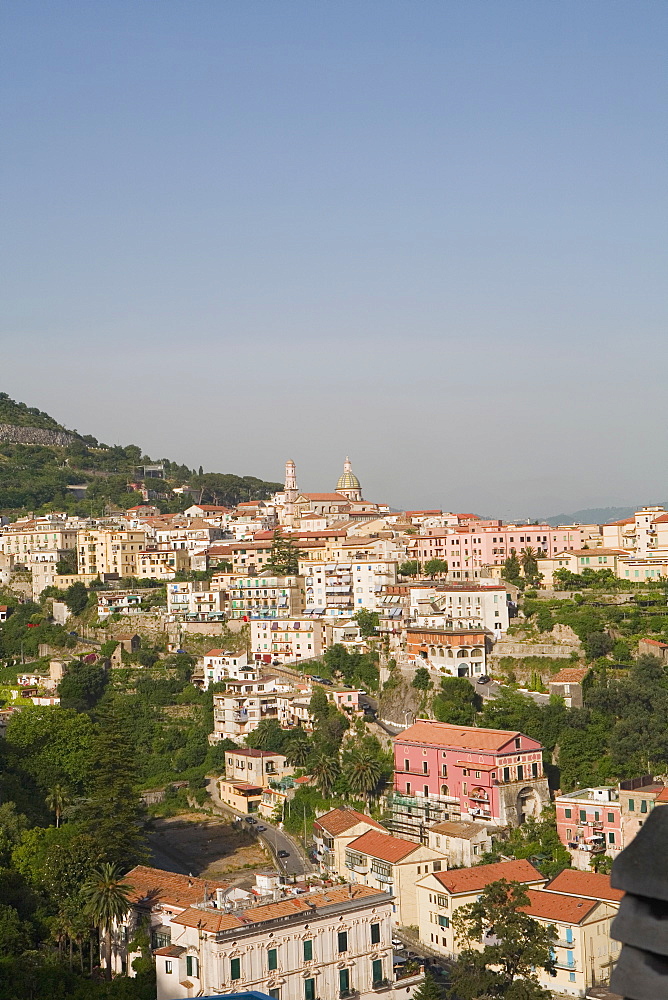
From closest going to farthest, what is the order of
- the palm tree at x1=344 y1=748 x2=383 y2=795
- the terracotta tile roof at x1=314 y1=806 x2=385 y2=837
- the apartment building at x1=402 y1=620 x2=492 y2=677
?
1. the terracotta tile roof at x1=314 y1=806 x2=385 y2=837
2. the palm tree at x1=344 y1=748 x2=383 y2=795
3. the apartment building at x1=402 y1=620 x2=492 y2=677

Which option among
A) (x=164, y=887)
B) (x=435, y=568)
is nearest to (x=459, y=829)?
(x=164, y=887)

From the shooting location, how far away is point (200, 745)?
39.9 metres

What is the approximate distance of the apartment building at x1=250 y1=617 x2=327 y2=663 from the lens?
144ft

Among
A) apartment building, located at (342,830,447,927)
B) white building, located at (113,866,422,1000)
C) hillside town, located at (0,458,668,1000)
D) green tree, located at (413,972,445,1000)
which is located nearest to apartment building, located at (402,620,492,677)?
hillside town, located at (0,458,668,1000)

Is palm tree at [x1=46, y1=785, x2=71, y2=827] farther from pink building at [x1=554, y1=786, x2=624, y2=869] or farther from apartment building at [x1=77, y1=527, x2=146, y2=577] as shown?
apartment building at [x1=77, y1=527, x2=146, y2=577]

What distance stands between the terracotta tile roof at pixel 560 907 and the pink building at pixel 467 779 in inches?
251

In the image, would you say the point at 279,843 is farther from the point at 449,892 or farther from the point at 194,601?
the point at 194,601

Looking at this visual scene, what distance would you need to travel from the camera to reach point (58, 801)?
103 feet

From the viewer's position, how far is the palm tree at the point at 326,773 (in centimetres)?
3422

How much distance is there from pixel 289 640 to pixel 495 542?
915 cm

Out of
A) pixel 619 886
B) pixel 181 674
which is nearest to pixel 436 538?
pixel 181 674

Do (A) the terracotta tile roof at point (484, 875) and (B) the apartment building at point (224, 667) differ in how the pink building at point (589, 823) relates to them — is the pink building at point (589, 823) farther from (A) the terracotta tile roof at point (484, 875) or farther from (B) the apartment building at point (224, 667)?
(B) the apartment building at point (224, 667)

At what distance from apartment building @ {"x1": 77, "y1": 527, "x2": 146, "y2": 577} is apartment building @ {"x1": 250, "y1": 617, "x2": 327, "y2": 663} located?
12.8 m

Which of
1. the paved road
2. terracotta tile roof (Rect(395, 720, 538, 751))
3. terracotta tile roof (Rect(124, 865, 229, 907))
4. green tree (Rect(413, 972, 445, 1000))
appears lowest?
the paved road
